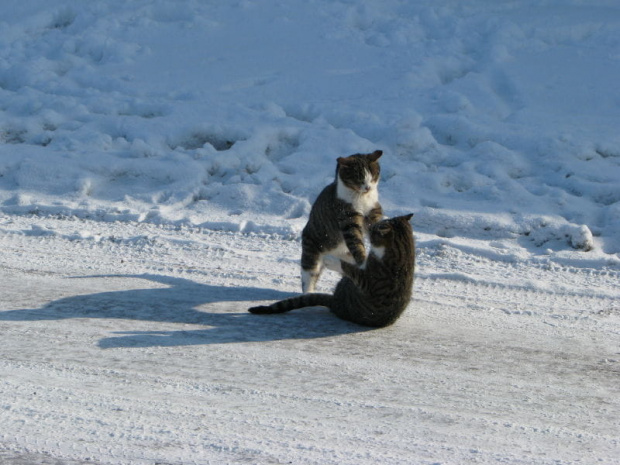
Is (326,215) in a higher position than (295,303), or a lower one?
higher

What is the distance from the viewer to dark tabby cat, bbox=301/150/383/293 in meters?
5.62

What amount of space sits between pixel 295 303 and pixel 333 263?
531 mm

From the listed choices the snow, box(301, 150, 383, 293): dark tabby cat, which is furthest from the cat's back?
the snow

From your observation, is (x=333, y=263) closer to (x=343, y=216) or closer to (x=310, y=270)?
(x=310, y=270)

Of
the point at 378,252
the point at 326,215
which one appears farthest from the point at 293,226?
the point at 378,252

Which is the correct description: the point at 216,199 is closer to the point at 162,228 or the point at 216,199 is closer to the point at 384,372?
the point at 162,228

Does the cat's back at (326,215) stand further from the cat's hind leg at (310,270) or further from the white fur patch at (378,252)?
the white fur patch at (378,252)

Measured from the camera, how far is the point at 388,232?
5.00 m

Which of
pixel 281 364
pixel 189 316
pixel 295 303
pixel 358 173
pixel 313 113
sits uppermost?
pixel 313 113

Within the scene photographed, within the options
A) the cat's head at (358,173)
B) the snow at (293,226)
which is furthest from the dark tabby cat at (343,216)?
the snow at (293,226)

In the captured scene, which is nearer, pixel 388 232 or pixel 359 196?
pixel 388 232

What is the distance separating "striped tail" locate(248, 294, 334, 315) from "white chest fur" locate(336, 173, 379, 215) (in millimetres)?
823

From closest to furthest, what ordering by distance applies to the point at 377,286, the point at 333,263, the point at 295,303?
1. the point at 377,286
2. the point at 295,303
3. the point at 333,263

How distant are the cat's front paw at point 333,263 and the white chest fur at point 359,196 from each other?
0.40 meters
